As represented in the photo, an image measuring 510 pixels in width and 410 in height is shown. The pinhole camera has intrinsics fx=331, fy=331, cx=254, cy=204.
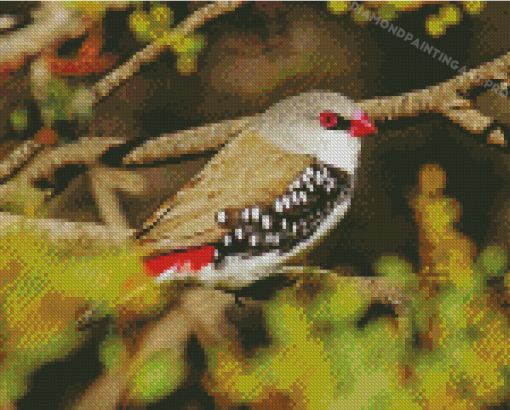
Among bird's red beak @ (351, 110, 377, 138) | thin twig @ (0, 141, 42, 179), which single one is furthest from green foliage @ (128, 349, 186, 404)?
bird's red beak @ (351, 110, 377, 138)

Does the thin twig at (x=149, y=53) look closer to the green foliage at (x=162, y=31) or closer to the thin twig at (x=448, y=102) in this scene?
the green foliage at (x=162, y=31)

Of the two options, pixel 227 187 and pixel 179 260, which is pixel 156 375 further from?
pixel 227 187

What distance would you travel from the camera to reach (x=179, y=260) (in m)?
0.62

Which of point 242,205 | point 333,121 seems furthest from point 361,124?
point 242,205

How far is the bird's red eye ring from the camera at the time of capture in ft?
2.31

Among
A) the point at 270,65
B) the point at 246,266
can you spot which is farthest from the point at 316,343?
the point at 270,65

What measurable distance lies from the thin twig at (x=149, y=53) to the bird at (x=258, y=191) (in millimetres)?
149

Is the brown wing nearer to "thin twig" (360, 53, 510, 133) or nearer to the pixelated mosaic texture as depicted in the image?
the pixelated mosaic texture

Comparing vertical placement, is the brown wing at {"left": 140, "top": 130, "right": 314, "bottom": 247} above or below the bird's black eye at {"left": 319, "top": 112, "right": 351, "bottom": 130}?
below

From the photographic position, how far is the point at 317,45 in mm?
715

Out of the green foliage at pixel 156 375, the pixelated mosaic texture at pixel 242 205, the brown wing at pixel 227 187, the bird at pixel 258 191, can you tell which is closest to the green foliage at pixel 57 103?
the pixelated mosaic texture at pixel 242 205

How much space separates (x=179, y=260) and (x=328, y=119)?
16.6 inches

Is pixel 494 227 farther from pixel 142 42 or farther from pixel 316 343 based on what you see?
pixel 142 42

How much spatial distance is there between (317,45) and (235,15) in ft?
0.61
